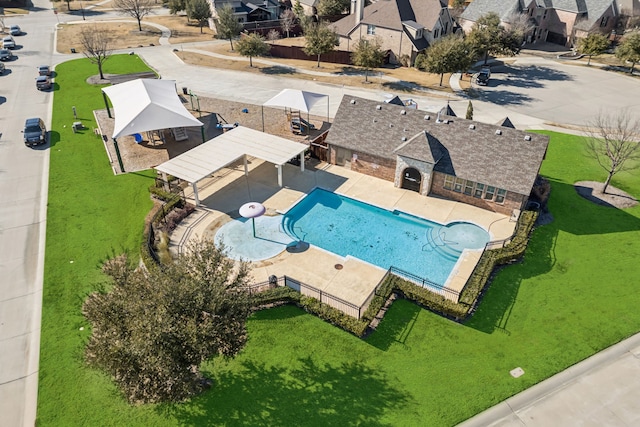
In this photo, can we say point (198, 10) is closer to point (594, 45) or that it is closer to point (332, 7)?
point (332, 7)

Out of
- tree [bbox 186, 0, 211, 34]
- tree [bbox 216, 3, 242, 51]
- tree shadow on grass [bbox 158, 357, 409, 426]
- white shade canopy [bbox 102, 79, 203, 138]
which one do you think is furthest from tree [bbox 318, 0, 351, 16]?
tree shadow on grass [bbox 158, 357, 409, 426]

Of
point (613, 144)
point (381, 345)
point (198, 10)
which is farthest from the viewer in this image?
point (198, 10)

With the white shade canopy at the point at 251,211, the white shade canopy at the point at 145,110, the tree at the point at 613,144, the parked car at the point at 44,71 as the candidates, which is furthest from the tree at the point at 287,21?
the white shade canopy at the point at 251,211

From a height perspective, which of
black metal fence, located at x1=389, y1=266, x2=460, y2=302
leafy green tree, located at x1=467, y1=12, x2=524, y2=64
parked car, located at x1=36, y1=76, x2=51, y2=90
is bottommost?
black metal fence, located at x1=389, y1=266, x2=460, y2=302

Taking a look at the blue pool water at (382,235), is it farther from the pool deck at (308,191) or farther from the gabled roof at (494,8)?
the gabled roof at (494,8)

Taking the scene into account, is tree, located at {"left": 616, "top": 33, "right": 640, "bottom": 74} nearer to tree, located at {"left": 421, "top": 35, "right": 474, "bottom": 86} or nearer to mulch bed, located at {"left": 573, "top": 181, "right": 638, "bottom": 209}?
tree, located at {"left": 421, "top": 35, "right": 474, "bottom": 86}

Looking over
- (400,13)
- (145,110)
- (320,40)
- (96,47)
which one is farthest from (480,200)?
(96,47)
